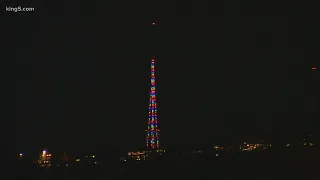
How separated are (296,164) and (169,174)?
2.14 m

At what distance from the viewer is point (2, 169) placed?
23.9 ft

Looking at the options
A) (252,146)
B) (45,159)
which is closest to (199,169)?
(252,146)

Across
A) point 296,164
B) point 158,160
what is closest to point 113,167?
point 158,160

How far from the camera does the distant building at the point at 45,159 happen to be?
842 cm

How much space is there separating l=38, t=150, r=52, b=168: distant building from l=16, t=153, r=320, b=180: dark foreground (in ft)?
1.85

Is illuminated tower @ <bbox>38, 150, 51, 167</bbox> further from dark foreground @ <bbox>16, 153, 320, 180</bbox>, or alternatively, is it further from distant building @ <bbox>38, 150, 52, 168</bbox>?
dark foreground @ <bbox>16, 153, 320, 180</bbox>

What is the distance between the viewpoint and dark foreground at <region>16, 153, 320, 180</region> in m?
6.99

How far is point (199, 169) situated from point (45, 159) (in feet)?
11.6

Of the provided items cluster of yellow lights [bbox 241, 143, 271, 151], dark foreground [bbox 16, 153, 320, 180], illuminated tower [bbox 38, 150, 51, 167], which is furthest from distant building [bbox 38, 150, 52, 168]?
cluster of yellow lights [bbox 241, 143, 271, 151]

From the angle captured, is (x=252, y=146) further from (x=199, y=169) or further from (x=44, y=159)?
(x=44, y=159)

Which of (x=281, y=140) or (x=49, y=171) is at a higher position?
(x=281, y=140)

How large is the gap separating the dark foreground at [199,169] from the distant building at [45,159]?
1.85 ft

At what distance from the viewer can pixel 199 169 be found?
7398 mm

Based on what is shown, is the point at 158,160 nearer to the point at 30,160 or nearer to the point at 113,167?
the point at 113,167
